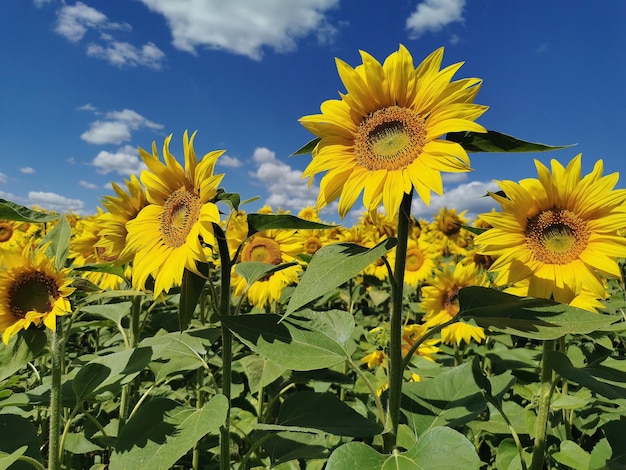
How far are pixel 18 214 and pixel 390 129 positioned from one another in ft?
4.38

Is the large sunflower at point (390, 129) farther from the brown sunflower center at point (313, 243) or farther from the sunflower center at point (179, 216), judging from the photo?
the brown sunflower center at point (313, 243)

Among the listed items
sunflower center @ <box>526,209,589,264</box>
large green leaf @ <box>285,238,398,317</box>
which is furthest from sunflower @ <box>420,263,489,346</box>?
large green leaf @ <box>285,238,398,317</box>

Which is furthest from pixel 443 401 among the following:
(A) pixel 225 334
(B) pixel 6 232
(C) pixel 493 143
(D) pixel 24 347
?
(B) pixel 6 232

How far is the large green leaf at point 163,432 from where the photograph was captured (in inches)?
61.6

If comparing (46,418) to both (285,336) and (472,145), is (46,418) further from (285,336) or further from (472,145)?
(472,145)

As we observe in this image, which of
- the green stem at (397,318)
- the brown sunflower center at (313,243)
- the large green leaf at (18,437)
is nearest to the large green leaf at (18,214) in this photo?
the large green leaf at (18,437)

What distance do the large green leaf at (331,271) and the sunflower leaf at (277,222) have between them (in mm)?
209

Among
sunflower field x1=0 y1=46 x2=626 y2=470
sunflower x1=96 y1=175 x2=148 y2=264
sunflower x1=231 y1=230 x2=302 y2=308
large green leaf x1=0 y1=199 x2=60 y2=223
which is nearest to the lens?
sunflower field x1=0 y1=46 x2=626 y2=470

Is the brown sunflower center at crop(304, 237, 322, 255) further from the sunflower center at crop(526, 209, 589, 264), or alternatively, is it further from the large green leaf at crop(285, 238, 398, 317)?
the large green leaf at crop(285, 238, 398, 317)

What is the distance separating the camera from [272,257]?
3930 millimetres

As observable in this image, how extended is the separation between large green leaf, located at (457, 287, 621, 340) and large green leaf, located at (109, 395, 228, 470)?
88 centimetres

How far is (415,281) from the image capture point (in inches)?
236

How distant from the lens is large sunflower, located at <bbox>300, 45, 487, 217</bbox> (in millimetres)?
1556

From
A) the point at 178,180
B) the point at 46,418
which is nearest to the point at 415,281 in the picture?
the point at 46,418
